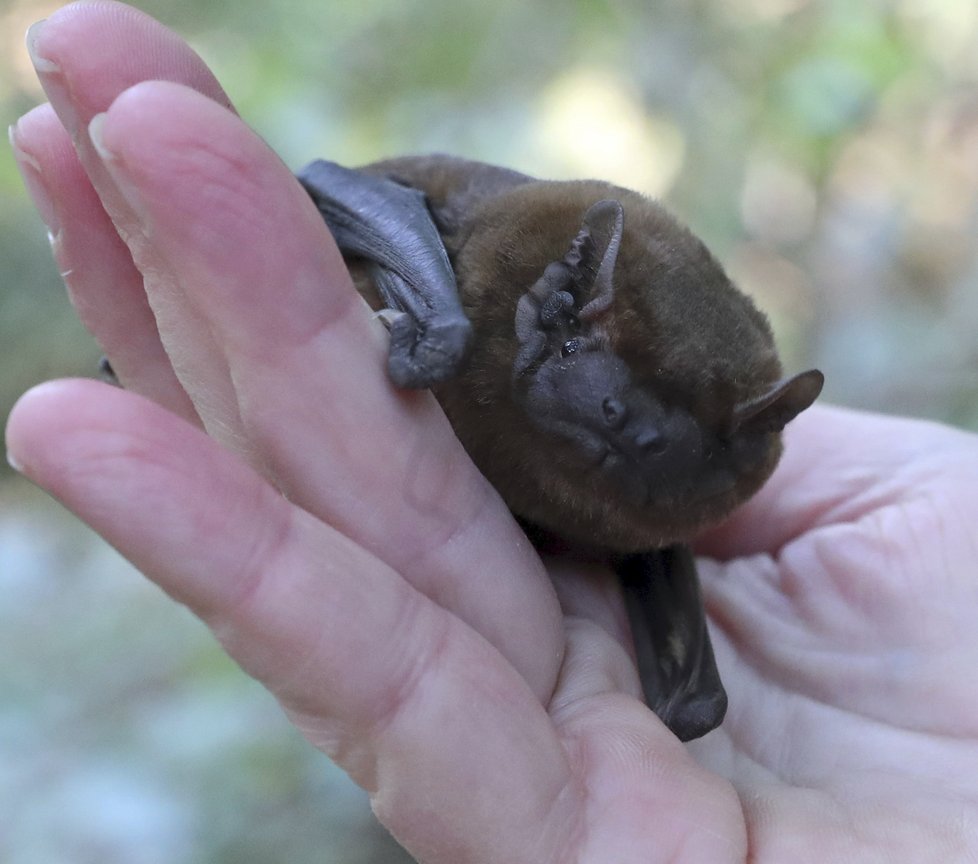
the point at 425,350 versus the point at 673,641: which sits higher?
the point at 425,350

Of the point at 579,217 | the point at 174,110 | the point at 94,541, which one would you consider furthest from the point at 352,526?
the point at 94,541

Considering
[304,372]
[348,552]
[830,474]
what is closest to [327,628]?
[348,552]

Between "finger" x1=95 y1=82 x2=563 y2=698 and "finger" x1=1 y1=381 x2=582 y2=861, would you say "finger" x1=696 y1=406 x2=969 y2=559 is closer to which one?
"finger" x1=95 y1=82 x2=563 y2=698

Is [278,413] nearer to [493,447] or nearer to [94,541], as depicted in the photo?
[493,447]

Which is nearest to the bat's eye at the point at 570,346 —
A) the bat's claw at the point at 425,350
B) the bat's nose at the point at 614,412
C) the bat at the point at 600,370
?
the bat at the point at 600,370

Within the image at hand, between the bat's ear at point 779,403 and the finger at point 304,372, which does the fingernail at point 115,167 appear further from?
the bat's ear at point 779,403

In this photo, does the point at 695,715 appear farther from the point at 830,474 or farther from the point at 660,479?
the point at 830,474
